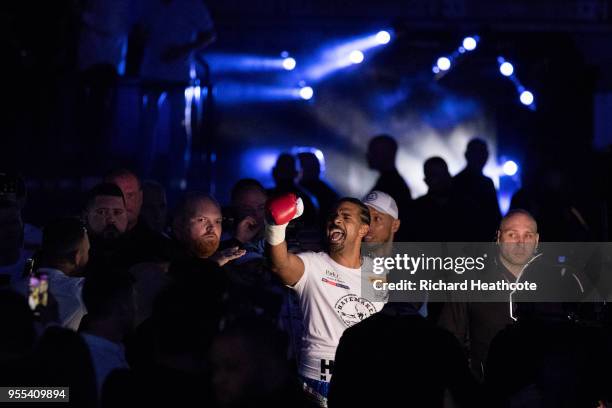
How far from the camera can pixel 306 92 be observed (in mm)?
12680

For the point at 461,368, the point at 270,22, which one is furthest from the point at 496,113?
the point at 461,368

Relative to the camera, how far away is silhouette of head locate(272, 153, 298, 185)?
9422 mm

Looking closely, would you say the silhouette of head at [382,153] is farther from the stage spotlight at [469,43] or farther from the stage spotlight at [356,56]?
the stage spotlight at [356,56]

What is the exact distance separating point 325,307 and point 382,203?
53.9 inches

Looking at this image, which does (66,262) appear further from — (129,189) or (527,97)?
(527,97)

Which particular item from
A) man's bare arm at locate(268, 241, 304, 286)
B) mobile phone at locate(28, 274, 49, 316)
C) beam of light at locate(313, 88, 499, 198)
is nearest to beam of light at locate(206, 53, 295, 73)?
beam of light at locate(313, 88, 499, 198)

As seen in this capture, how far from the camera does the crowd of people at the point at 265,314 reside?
4230 mm

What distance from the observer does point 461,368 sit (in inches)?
177

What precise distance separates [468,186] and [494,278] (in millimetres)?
2598

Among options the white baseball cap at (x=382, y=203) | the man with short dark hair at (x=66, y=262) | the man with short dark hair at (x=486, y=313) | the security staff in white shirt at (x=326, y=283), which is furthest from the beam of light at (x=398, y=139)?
the man with short dark hair at (x=66, y=262)

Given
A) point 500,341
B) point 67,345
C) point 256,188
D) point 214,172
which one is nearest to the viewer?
point 67,345

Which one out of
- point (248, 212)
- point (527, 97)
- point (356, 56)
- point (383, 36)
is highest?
point (383, 36)

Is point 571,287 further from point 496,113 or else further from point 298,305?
point 496,113

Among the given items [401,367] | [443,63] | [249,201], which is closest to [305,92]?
[443,63]
